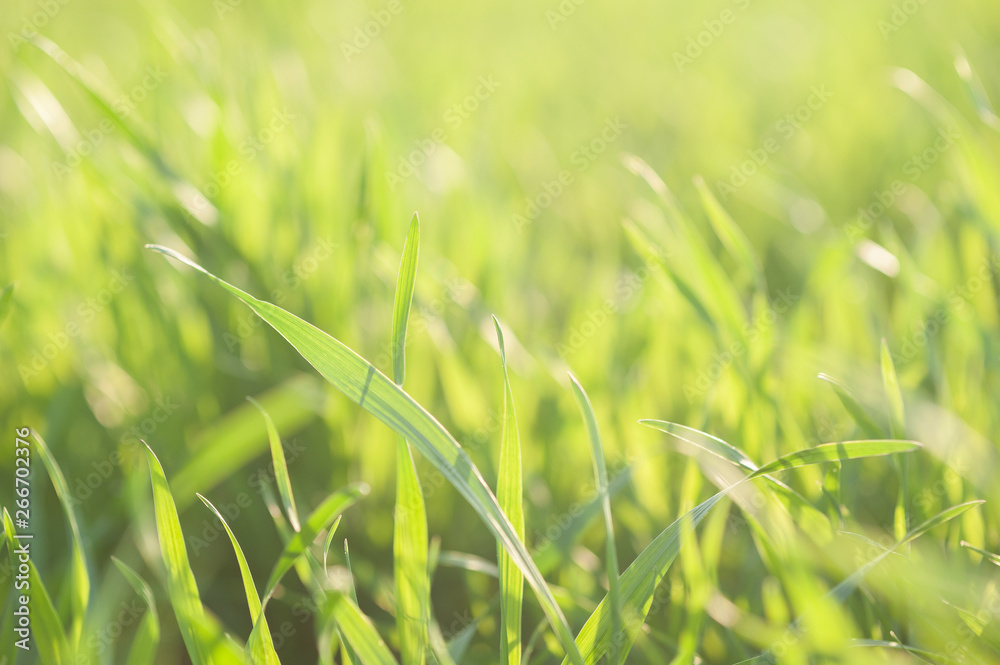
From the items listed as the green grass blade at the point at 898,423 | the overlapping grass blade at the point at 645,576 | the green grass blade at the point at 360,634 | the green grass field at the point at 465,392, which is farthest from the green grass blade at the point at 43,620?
the green grass blade at the point at 898,423

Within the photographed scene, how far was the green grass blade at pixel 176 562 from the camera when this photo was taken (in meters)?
0.38

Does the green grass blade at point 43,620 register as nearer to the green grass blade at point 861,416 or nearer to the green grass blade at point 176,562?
the green grass blade at point 176,562

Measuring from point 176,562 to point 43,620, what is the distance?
81mm

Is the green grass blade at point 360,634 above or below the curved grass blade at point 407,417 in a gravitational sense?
below

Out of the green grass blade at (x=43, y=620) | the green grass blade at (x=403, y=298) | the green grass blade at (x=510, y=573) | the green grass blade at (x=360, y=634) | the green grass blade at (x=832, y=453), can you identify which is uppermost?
the green grass blade at (x=832, y=453)

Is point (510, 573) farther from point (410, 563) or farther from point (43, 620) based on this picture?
point (43, 620)

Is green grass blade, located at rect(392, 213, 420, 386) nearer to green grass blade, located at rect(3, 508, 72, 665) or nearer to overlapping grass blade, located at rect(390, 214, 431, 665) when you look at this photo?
overlapping grass blade, located at rect(390, 214, 431, 665)

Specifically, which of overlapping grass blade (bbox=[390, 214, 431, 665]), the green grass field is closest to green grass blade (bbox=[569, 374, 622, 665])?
the green grass field

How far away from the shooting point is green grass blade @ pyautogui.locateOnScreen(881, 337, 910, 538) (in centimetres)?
45

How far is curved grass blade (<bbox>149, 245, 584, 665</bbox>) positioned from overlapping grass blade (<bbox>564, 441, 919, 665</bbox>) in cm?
4

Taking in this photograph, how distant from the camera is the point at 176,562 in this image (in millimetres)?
397

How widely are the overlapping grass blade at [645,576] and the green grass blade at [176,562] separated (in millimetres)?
216

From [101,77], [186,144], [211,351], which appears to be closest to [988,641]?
[211,351]

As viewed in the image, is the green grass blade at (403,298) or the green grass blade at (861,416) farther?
the green grass blade at (861,416)
